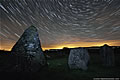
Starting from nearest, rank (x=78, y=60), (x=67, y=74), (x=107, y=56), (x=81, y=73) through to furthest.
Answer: (x=67, y=74) < (x=81, y=73) < (x=78, y=60) < (x=107, y=56)

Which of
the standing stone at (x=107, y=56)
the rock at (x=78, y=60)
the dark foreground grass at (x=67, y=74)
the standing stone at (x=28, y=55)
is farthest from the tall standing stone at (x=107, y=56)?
the standing stone at (x=28, y=55)

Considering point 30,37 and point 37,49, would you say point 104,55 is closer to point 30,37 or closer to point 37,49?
point 37,49

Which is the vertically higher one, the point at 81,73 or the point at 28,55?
the point at 28,55

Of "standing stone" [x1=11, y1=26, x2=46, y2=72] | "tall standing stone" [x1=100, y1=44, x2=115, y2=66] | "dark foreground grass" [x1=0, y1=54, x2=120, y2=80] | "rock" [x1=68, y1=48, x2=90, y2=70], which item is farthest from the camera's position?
"tall standing stone" [x1=100, y1=44, x2=115, y2=66]

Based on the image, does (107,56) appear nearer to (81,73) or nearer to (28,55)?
(81,73)

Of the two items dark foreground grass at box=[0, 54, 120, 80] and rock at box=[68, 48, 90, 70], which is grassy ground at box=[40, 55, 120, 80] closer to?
dark foreground grass at box=[0, 54, 120, 80]

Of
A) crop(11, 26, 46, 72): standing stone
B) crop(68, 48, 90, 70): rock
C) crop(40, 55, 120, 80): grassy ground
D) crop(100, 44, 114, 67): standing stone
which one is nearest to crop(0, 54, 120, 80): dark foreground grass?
crop(40, 55, 120, 80): grassy ground

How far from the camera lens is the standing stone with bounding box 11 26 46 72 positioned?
4246 mm

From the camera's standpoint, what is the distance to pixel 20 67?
165 inches

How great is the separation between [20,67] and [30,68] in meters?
0.50

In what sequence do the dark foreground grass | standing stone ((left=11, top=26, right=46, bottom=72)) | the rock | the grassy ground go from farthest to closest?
the rock → standing stone ((left=11, top=26, right=46, bottom=72)) → the grassy ground → the dark foreground grass

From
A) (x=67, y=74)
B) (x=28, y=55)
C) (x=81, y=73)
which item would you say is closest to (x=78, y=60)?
(x=81, y=73)

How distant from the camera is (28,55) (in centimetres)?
446

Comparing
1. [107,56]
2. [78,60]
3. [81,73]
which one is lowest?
[81,73]
